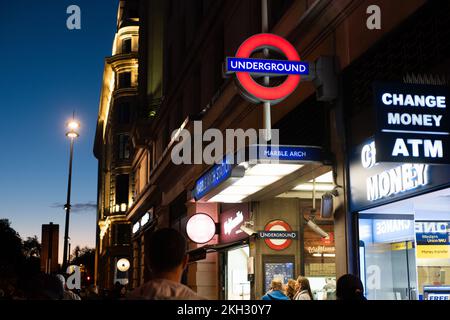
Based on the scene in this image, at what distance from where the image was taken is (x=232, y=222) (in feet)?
64.0

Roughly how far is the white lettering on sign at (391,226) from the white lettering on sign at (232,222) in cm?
732

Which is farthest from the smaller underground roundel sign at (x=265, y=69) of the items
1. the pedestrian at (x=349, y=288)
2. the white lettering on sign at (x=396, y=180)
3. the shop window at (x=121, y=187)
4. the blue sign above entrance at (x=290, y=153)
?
the shop window at (x=121, y=187)

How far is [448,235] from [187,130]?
13.2m

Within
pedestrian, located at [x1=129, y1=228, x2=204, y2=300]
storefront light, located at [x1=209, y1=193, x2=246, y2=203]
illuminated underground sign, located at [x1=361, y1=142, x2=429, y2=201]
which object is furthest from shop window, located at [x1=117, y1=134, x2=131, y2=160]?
pedestrian, located at [x1=129, y1=228, x2=204, y2=300]

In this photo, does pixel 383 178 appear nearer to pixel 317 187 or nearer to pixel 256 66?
pixel 256 66

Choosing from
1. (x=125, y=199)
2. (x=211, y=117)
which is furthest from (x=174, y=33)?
(x=125, y=199)

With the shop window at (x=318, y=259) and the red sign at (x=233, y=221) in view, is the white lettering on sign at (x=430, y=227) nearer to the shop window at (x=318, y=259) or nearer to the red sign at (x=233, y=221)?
the shop window at (x=318, y=259)

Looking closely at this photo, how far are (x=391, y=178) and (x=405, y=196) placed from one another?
51 cm

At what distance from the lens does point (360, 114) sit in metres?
10.7
